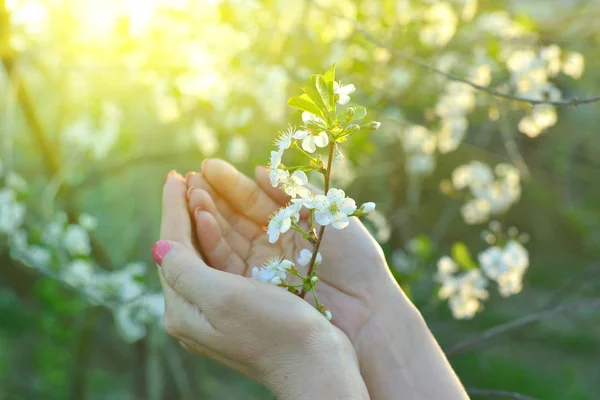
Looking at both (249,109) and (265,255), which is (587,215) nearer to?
(249,109)

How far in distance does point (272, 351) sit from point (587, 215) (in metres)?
3.44

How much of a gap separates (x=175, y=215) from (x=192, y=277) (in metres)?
0.21

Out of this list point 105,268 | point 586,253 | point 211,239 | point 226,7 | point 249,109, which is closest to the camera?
point 211,239

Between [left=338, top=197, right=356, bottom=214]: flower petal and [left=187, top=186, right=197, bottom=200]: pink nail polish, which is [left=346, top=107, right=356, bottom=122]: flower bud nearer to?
[left=338, top=197, right=356, bottom=214]: flower petal

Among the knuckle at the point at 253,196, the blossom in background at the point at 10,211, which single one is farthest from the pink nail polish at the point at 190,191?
the blossom in background at the point at 10,211

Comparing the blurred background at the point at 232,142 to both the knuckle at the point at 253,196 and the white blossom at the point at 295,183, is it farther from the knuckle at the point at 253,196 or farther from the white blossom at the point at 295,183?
the white blossom at the point at 295,183

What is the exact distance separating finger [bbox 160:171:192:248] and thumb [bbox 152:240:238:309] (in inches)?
3.3

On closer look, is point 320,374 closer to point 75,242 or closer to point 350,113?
point 350,113

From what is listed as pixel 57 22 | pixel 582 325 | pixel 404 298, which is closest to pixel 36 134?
pixel 57 22

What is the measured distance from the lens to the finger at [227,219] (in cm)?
112

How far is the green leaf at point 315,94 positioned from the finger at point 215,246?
0.38m

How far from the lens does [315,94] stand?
77cm

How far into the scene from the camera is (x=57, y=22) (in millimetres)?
2459

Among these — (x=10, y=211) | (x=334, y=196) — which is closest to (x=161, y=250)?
(x=334, y=196)
